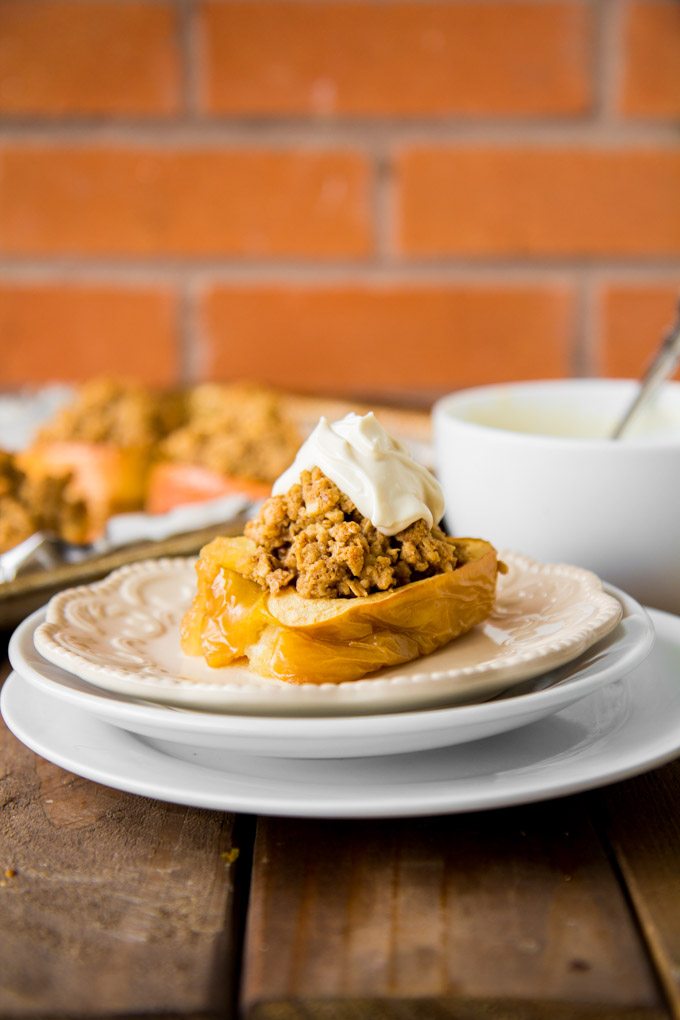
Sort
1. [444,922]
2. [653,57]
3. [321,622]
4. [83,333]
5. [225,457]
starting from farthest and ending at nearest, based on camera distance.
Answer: [83,333], [653,57], [225,457], [321,622], [444,922]

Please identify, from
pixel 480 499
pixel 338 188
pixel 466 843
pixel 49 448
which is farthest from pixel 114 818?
pixel 338 188

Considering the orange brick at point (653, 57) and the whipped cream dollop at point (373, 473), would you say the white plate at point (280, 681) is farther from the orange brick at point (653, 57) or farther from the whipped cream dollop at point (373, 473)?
the orange brick at point (653, 57)

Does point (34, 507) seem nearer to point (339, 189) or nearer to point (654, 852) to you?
point (654, 852)

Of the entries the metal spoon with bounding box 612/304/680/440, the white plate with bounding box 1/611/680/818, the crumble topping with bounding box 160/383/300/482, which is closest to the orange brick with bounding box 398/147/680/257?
the crumble topping with bounding box 160/383/300/482

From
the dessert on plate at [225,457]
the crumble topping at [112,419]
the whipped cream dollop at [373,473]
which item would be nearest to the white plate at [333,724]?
the whipped cream dollop at [373,473]

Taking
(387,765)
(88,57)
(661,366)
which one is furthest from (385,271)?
(387,765)

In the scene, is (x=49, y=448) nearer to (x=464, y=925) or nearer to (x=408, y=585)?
(x=408, y=585)

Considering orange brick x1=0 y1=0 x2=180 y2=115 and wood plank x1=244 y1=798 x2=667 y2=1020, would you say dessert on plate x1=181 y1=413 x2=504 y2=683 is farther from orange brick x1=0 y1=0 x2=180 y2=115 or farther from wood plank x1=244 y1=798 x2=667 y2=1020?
orange brick x1=0 y1=0 x2=180 y2=115
